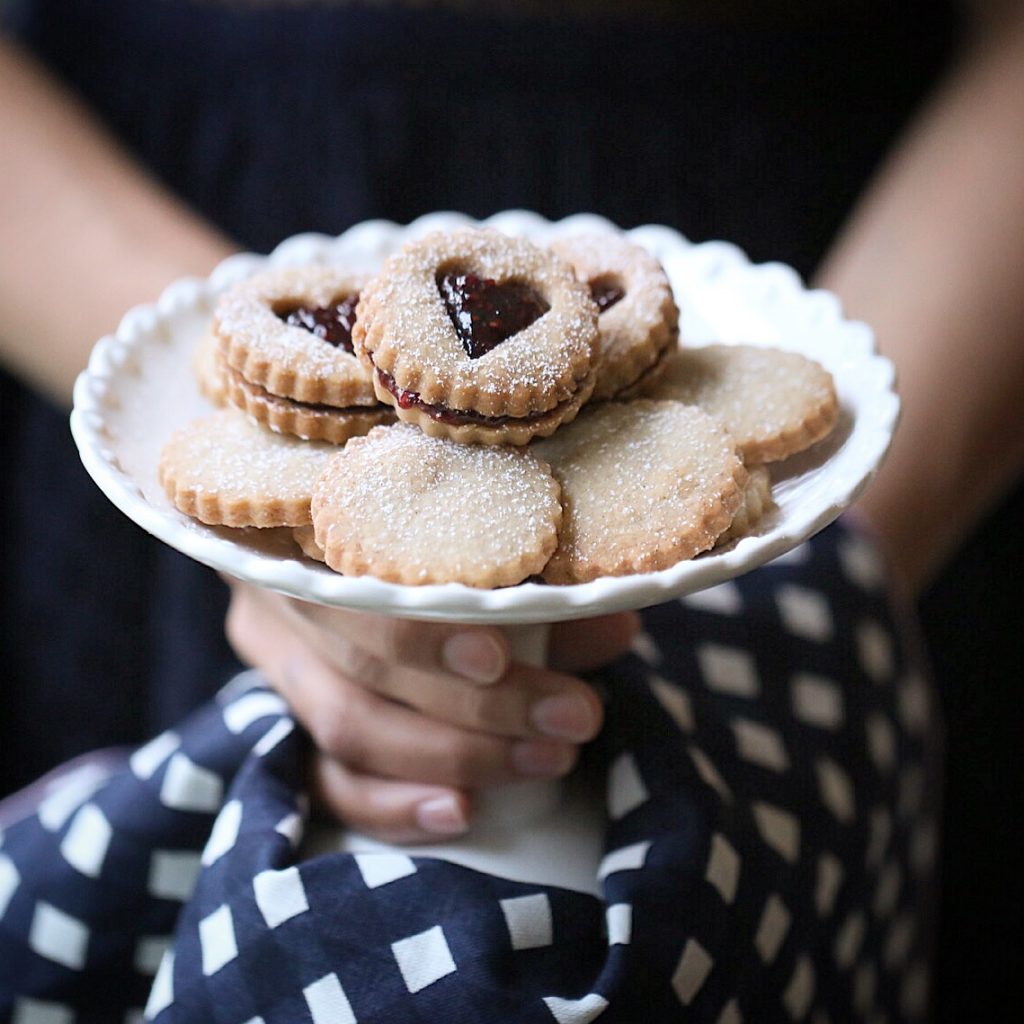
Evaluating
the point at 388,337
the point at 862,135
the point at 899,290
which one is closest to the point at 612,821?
the point at 388,337

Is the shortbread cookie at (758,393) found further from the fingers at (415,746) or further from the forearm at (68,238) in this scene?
the forearm at (68,238)

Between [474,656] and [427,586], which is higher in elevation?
[427,586]

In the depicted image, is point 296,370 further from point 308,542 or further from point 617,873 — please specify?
point 617,873

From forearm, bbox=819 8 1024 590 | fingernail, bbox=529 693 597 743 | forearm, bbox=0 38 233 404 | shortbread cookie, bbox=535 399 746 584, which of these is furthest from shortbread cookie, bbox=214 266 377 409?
forearm, bbox=819 8 1024 590

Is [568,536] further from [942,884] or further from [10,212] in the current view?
[942,884]

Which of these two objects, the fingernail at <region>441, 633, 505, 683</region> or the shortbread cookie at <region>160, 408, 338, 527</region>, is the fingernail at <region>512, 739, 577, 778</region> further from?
the shortbread cookie at <region>160, 408, 338, 527</region>

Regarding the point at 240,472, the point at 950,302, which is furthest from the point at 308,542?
the point at 950,302
